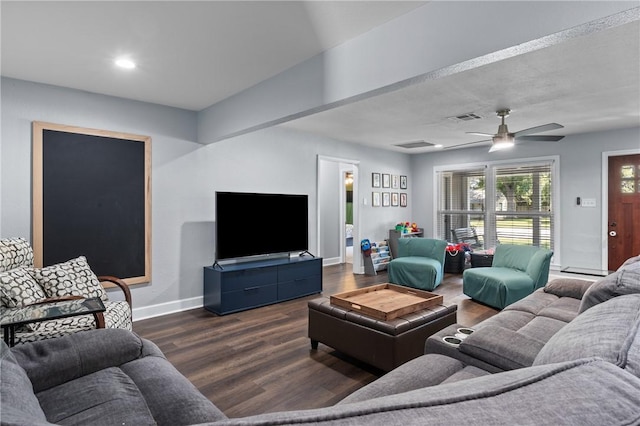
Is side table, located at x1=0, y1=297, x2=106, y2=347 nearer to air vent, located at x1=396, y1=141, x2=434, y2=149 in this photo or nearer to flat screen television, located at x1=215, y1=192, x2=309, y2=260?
flat screen television, located at x1=215, y1=192, x2=309, y2=260

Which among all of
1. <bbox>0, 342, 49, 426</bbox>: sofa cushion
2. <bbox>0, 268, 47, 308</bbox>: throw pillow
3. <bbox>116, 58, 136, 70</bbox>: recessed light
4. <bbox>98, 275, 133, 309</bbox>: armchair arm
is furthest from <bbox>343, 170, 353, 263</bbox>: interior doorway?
<bbox>0, 342, 49, 426</bbox>: sofa cushion

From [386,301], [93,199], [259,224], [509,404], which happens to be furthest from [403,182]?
[509,404]

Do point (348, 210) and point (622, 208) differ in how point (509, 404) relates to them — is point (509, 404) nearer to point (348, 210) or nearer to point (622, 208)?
point (622, 208)

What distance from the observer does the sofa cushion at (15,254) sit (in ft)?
9.11

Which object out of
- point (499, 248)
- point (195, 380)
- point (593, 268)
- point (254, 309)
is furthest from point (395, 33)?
point (593, 268)

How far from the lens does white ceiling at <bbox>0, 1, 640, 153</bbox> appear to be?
212cm

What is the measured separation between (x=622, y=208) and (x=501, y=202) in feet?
5.97

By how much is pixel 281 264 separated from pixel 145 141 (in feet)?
7.19

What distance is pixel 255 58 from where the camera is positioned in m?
2.76

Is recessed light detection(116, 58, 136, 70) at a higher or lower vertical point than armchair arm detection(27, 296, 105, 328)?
higher

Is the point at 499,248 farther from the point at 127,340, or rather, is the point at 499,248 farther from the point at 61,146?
the point at 61,146

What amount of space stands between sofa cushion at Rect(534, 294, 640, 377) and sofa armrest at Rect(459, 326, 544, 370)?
361mm

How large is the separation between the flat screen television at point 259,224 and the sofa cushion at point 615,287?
3.53 m

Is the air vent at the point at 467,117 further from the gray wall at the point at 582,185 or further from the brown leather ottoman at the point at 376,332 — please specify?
the brown leather ottoman at the point at 376,332
